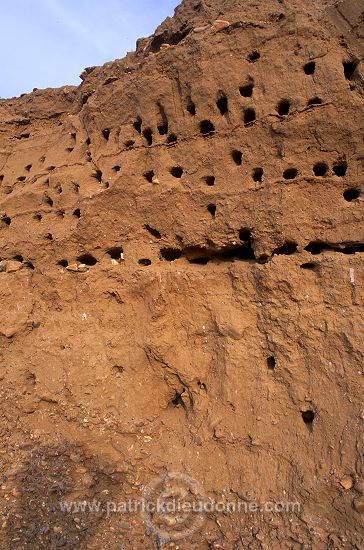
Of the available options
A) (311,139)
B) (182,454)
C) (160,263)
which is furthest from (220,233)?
(182,454)

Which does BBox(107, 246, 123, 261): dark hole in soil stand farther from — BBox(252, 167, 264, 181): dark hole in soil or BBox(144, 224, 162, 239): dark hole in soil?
BBox(252, 167, 264, 181): dark hole in soil

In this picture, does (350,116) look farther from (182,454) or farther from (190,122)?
(182,454)

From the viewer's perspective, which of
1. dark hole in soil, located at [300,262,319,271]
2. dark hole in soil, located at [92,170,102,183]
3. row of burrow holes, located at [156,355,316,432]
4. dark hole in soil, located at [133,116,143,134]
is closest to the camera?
row of burrow holes, located at [156,355,316,432]

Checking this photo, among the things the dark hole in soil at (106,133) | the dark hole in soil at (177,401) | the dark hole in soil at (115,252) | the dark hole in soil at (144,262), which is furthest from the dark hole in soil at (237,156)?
the dark hole in soil at (177,401)

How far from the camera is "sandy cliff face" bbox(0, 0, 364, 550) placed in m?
3.65

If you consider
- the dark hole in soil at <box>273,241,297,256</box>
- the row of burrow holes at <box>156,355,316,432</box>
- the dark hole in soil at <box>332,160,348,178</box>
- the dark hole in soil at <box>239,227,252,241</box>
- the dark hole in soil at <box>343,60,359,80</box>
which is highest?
the dark hole in soil at <box>343,60,359,80</box>

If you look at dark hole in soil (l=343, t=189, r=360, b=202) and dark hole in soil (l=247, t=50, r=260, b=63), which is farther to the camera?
dark hole in soil (l=247, t=50, r=260, b=63)

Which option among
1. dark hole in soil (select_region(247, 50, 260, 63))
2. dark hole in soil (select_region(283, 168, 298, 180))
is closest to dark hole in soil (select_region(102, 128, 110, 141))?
dark hole in soil (select_region(247, 50, 260, 63))

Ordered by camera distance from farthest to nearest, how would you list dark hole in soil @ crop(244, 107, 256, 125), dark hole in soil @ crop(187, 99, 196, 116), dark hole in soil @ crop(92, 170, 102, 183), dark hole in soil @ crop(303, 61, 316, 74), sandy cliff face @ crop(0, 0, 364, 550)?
dark hole in soil @ crop(92, 170, 102, 183) < dark hole in soil @ crop(187, 99, 196, 116) < dark hole in soil @ crop(244, 107, 256, 125) < dark hole in soil @ crop(303, 61, 316, 74) < sandy cliff face @ crop(0, 0, 364, 550)

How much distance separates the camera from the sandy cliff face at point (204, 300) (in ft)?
12.0

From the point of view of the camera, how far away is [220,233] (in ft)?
14.9

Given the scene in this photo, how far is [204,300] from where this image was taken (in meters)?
4.51

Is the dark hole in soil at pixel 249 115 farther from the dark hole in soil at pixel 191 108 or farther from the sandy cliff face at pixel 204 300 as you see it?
the dark hole in soil at pixel 191 108

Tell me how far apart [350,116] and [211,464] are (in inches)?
149
